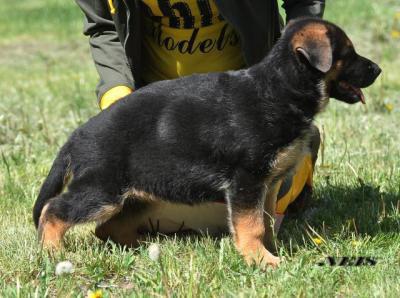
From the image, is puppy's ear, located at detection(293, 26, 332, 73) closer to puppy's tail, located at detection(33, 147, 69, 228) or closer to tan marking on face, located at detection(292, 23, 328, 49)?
tan marking on face, located at detection(292, 23, 328, 49)

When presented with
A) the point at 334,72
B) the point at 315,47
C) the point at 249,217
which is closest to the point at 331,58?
the point at 315,47

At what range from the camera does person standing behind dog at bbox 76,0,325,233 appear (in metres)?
4.36

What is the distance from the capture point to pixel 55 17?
1623 centimetres

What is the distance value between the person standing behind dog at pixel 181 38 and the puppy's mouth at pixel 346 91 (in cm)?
71

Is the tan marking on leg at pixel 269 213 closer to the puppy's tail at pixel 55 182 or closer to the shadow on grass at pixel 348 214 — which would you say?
the shadow on grass at pixel 348 214

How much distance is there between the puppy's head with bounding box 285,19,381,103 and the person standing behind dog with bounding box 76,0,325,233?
0.74 meters

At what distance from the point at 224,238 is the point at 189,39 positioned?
140 cm

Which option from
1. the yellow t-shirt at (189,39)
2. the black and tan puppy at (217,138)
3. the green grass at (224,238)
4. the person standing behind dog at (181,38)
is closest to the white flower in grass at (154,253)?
the green grass at (224,238)

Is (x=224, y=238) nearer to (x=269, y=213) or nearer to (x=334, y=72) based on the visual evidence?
(x=269, y=213)

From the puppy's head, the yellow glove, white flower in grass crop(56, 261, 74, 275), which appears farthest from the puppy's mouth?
white flower in grass crop(56, 261, 74, 275)

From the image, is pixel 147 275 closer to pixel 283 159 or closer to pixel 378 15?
pixel 283 159

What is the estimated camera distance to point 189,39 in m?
4.61

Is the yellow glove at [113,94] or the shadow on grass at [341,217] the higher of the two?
the yellow glove at [113,94]

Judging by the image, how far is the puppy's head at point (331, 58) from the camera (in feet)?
10.9
